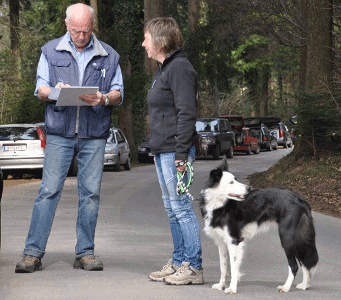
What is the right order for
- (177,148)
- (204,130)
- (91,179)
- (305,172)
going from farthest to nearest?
(204,130) → (305,172) → (91,179) → (177,148)

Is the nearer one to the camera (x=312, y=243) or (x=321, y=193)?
(x=312, y=243)

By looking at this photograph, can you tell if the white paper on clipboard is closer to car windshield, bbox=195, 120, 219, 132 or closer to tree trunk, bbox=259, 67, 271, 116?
car windshield, bbox=195, 120, 219, 132

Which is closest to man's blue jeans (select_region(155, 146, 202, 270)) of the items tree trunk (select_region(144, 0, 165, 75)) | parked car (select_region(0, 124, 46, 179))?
parked car (select_region(0, 124, 46, 179))

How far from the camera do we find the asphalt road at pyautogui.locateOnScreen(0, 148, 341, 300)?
6348mm

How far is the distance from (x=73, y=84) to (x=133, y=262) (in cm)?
189

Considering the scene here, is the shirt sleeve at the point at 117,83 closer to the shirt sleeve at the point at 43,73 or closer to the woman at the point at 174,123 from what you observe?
the shirt sleeve at the point at 43,73

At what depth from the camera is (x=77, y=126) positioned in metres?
7.31

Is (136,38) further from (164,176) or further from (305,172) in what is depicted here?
(164,176)

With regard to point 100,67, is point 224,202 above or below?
below

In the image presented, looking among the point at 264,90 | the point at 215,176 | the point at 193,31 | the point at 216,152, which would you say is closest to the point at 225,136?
the point at 216,152

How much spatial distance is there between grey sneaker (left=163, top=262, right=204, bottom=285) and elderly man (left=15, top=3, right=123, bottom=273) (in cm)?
95

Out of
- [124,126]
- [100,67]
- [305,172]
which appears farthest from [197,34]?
[100,67]

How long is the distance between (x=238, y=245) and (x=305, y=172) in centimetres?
1175

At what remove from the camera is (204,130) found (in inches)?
1529
